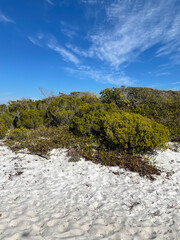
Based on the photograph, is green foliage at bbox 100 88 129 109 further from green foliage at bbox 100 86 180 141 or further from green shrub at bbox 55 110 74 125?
green shrub at bbox 55 110 74 125

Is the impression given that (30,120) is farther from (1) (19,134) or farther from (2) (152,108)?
A: (2) (152,108)

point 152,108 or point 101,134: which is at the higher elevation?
point 152,108

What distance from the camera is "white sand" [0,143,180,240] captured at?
8.35ft

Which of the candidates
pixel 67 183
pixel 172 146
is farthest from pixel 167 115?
pixel 67 183

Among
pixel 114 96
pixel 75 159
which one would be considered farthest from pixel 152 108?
pixel 75 159

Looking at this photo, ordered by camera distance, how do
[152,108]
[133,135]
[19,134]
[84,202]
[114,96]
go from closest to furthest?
[84,202] < [133,135] < [19,134] < [152,108] < [114,96]

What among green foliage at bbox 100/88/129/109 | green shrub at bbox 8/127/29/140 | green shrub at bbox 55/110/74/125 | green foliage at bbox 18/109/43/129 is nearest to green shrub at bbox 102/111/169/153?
green shrub at bbox 55/110/74/125

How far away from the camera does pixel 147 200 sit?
11.6ft

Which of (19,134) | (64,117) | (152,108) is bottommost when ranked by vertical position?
(19,134)

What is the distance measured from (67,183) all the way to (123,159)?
2.47 m

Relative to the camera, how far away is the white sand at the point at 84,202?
254cm

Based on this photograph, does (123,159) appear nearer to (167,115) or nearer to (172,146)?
(172,146)

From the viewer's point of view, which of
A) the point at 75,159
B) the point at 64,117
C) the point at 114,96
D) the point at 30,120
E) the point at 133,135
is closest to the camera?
the point at 75,159

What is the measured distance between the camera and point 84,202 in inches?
136
